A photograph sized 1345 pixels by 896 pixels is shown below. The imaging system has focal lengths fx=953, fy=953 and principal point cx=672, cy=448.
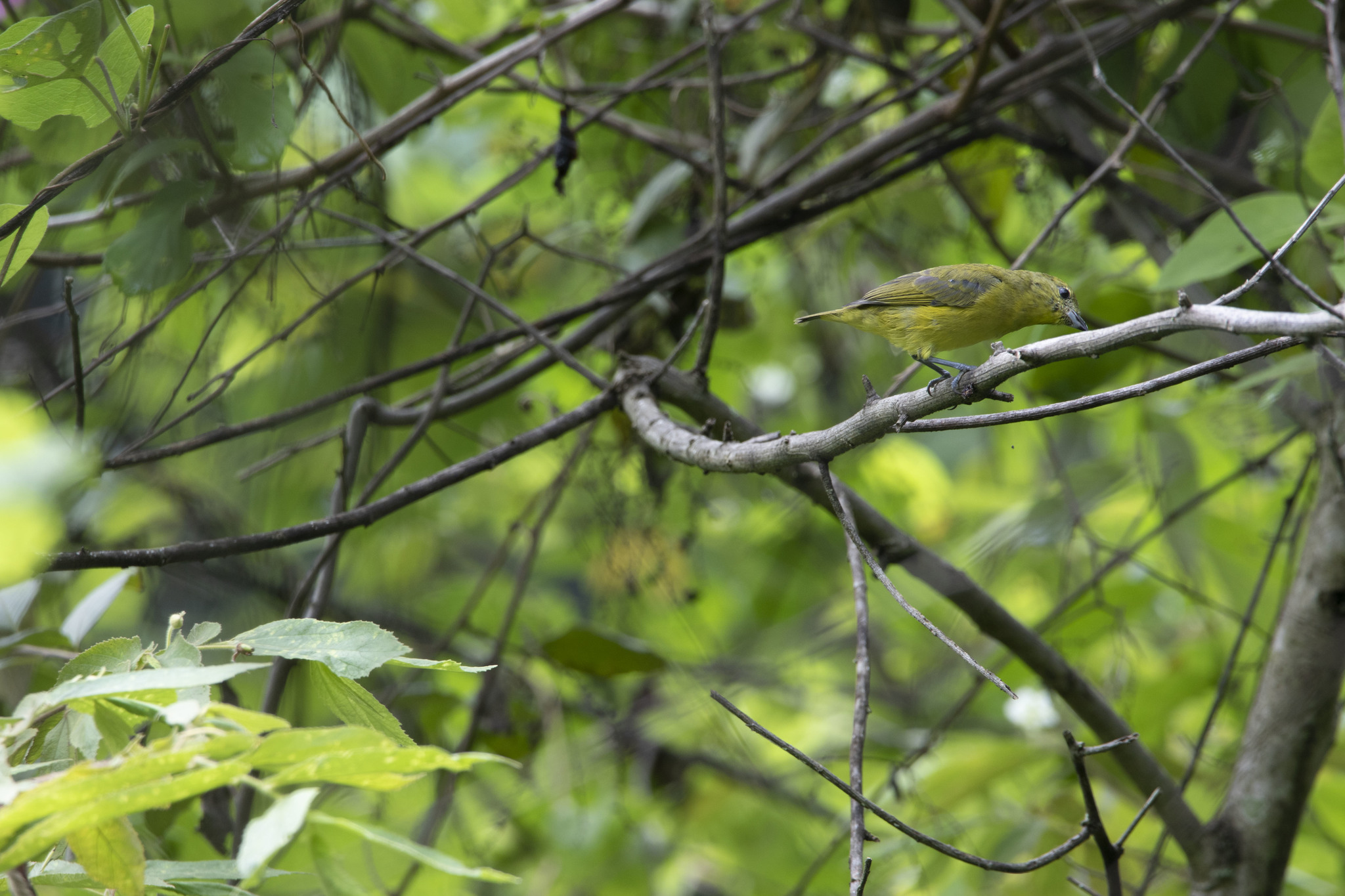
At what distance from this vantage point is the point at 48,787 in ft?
2.44

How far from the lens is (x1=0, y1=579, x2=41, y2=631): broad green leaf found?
1.80m

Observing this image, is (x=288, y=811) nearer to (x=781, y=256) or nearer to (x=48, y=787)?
(x=48, y=787)

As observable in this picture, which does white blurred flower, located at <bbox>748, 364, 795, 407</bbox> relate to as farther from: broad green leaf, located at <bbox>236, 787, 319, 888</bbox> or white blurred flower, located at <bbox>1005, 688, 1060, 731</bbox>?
broad green leaf, located at <bbox>236, 787, 319, 888</bbox>

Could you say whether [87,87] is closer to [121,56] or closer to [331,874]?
[121,56]

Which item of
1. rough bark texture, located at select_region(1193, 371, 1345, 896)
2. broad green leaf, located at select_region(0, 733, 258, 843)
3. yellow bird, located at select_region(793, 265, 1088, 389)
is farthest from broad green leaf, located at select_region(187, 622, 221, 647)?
rough bark texture, located at select_region(1193, 371, 1345, 896)

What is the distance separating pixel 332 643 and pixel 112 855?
264mm

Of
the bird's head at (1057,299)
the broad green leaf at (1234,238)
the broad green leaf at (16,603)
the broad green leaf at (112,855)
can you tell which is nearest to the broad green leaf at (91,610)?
the broad green leaf at (16,603)

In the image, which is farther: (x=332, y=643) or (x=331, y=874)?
(x=332, y=643)

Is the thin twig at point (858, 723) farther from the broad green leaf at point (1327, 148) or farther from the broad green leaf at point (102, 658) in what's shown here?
the broad green leaf at point (1327, 148)

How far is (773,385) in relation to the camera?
4.81 metres

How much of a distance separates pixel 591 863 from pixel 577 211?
2.51 metres

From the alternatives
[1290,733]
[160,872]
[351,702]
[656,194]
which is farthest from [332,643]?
[1290,733]

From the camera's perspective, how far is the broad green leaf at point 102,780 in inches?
29.1

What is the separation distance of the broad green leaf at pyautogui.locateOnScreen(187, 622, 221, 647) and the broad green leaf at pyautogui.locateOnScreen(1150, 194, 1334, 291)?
5.74 feet
